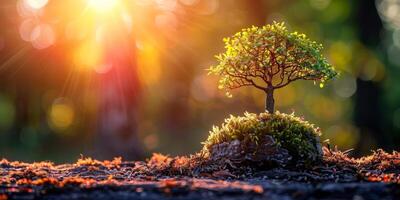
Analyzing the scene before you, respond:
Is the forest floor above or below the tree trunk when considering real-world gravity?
below

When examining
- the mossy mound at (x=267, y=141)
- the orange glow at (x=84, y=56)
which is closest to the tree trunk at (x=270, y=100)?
the mossy mound at (x=267, y=141)

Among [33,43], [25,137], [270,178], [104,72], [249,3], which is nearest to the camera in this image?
[270,178]

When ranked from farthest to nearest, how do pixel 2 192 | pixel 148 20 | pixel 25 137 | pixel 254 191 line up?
pixel 25 137
pixel 148 20
pixel 2 192
pixel 254 191

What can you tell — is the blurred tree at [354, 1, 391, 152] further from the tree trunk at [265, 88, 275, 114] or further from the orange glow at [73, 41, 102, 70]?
the tree trunk at [265, 88, 275, 114]

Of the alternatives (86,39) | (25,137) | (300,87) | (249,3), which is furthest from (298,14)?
(25,137)

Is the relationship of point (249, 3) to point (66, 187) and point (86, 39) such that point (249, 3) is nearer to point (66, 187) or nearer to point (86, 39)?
point (86, 39)

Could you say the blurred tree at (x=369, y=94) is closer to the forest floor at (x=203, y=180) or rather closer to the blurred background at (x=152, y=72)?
the blurred background at (x=152, y=72)

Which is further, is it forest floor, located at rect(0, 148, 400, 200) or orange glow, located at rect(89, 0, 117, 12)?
orange glow, located at rect(89, 0, 117, 12)

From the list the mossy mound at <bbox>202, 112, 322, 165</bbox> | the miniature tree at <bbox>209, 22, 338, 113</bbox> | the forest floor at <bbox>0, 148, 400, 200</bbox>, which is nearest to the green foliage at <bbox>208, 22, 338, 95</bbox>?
the miniature tree at <bbox>209, 22, 338, 113</bbox>
